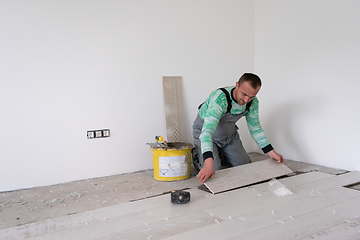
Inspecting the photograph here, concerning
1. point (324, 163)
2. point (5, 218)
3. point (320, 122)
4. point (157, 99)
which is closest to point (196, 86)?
point (157, 99)

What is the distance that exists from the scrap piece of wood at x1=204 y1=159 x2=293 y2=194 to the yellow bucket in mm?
439

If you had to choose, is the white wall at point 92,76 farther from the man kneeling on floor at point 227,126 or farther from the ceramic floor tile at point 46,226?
the ceramic floor tile at point 46,226

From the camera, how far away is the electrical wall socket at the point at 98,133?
3.00 m

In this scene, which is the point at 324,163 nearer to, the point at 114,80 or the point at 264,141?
the point at 264,141

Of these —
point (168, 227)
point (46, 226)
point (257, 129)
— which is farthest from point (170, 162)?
→ point (46, 226)

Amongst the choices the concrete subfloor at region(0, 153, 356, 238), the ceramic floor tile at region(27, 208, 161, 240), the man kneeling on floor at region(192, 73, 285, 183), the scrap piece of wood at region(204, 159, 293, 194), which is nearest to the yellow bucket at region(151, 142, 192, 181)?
the concrete subfloor at region(0, 153, 356, 238)

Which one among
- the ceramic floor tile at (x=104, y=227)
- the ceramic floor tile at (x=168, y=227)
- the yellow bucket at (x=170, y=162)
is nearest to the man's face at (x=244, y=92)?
the yellow bucket at (x=170, y=162)

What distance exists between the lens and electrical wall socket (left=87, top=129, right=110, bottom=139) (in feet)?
9.84

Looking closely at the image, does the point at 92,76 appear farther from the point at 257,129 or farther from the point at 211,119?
the point at 257,129

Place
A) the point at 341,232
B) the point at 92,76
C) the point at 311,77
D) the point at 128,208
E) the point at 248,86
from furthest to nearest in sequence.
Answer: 1. the point at 311,77
2. the point at 92,76
3. the point at 248,86
4. the point at 128,208
5. the point at 341,232

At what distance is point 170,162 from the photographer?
2820mm

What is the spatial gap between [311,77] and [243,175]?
153cm

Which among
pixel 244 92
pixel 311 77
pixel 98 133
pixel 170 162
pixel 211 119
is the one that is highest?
pixel 311 77

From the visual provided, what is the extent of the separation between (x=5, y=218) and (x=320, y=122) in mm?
3075
